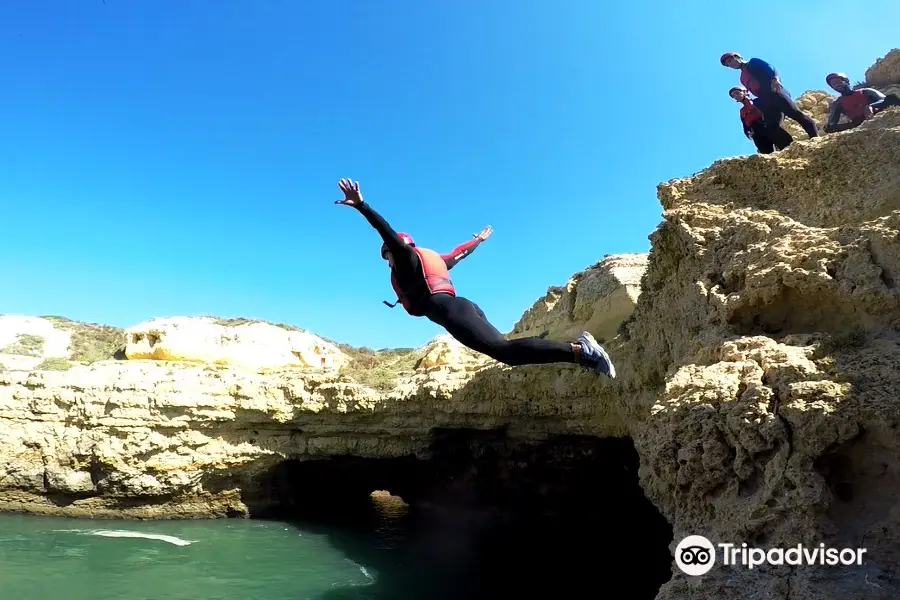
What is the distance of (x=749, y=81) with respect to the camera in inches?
277

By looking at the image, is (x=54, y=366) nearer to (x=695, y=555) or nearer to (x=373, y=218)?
(x=373, y=218)

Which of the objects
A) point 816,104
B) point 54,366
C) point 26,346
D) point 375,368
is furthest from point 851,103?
point 26,346

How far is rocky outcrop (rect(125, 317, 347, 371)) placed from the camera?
15.8 m

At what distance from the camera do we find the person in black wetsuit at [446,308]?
4.43 metres

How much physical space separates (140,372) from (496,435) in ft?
29.0

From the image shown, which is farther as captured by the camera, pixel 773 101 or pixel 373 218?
pixel 773 101

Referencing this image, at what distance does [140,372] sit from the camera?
12859 millimetres

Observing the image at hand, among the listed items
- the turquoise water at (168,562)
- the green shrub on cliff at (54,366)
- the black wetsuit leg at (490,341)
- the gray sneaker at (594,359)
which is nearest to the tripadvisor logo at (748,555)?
the gray sneaker at (594,359)

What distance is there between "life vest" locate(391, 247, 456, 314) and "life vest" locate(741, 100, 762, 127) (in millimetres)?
4858

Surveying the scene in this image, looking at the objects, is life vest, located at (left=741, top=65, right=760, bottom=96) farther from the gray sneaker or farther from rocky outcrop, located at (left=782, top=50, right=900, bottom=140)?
the gray sneaker

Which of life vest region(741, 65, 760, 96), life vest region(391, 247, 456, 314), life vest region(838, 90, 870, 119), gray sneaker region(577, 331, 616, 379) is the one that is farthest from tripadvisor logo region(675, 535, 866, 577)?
life vest region(838, 90, 870, 119)

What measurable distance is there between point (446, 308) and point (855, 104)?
7167mm

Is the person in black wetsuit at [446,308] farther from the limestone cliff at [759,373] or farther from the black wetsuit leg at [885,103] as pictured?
the black wetsuit leg at [885,103]

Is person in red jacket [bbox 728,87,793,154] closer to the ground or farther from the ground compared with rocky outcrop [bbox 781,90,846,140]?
closer to the ground
